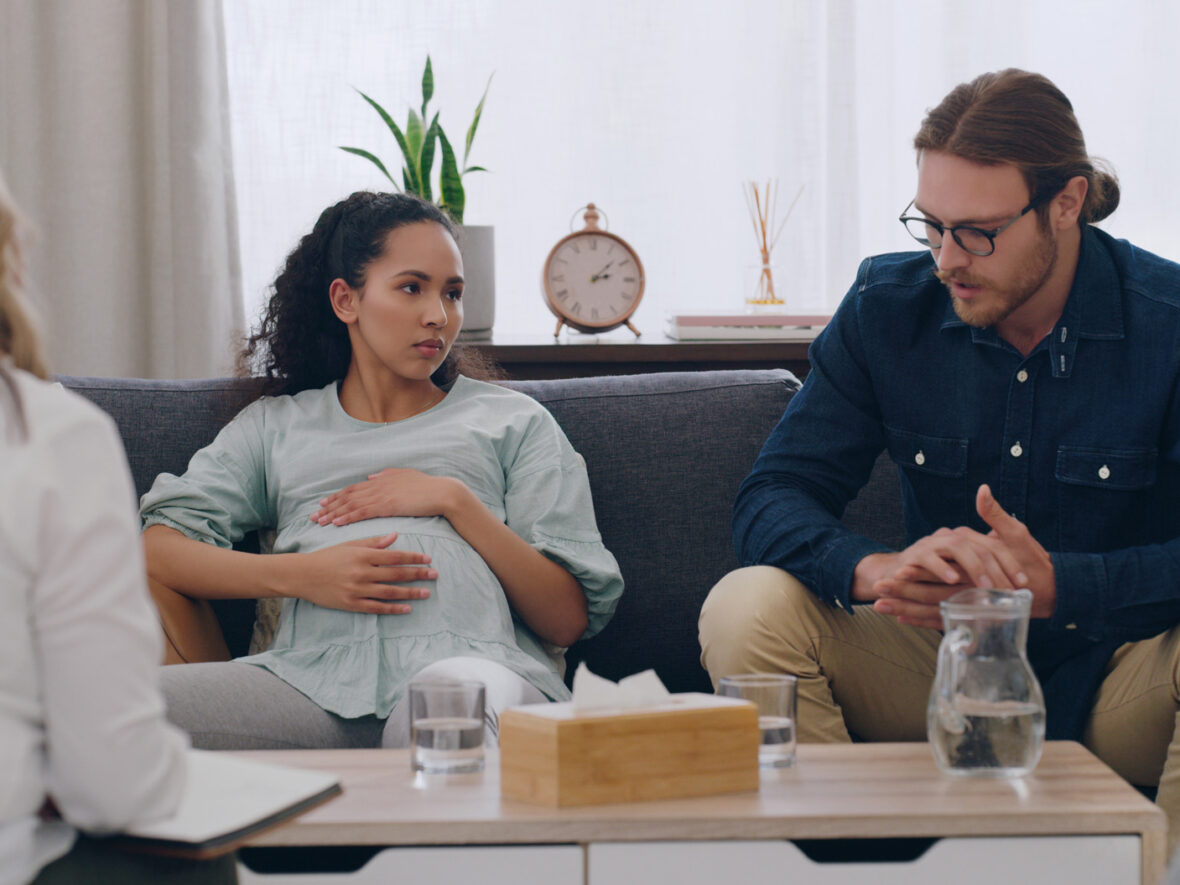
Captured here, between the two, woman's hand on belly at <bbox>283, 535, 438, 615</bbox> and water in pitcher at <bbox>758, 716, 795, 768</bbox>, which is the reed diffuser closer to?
woman's hand on belly at <bbox>283, 535, 438, 615</bbox>

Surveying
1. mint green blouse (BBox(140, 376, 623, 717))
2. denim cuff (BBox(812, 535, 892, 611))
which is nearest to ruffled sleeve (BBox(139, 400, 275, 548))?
mint green blouse (BBox(140, 376, 623, 717))

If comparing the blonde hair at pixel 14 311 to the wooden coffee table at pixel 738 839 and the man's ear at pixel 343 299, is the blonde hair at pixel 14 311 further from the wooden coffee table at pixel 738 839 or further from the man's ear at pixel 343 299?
the man's ear at pixel 343 299

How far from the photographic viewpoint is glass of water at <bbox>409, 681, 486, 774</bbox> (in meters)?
1.19

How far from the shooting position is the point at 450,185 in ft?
A: 8.03

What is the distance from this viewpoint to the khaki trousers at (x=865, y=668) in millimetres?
1522

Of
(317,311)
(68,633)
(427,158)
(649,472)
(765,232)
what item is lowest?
(649,472)

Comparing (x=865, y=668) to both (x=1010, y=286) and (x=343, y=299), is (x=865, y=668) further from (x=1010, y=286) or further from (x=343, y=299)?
(x=343, y=299)

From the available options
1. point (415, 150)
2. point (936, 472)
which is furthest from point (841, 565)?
point (415, 150)

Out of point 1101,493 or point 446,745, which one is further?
point 1101,493

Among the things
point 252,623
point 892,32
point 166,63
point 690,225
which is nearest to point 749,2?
point 892,32

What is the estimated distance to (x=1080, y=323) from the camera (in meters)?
1.68

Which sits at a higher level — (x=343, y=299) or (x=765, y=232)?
(x=765, y=232)

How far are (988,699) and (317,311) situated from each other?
50.9 inches

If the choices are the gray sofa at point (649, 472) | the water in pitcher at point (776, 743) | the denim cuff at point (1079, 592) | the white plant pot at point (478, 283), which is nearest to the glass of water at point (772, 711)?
the water in pitcher at point (776, 743)
